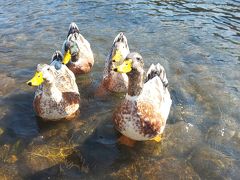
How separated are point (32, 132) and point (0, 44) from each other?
422 cm

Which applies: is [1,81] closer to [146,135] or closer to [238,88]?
[146,135]

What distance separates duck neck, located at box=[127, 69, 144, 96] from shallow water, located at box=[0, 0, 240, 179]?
87 centimetres

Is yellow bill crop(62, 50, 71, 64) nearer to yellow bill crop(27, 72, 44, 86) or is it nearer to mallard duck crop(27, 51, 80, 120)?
mallard duck crop(27, 51, 80, 120)

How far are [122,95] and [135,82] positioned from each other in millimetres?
1807

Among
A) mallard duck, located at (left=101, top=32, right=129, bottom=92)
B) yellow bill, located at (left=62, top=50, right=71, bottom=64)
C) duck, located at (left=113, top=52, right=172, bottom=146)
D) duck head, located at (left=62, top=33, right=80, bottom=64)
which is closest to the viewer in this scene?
duck, located at (left=113, top=52, right=172, bottom=146)

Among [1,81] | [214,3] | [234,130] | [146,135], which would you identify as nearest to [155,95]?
[146,135]

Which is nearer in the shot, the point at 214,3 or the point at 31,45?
the point at 31,45

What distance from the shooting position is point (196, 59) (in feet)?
27.0

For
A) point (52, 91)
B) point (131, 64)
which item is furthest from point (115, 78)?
point (131, 64)

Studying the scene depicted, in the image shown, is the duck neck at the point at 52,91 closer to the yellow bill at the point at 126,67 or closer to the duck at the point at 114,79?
the duck at the point at 114,79

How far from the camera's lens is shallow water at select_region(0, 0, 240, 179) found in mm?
5137

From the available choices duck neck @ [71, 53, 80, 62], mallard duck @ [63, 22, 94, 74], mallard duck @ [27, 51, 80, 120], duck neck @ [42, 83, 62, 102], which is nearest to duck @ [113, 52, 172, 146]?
mallard duck @ [27, 51, 80, 120]

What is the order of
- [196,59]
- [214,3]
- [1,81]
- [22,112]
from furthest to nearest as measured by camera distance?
[214,3] → [196,59] → [1,81] → [22,112]

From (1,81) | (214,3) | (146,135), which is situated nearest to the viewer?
(146,135)
